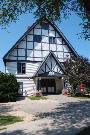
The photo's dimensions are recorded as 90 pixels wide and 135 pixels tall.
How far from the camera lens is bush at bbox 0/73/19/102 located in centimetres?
3541

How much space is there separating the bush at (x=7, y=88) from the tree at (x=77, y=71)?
8.65 meters

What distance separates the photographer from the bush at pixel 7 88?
35406mm

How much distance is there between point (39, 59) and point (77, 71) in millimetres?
6140

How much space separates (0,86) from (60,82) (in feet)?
42.9

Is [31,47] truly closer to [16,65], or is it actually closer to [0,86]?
[16,65]

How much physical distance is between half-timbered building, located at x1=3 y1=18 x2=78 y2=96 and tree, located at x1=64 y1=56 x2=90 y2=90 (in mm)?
2277

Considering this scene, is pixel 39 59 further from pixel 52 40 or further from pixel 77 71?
pixel 77 71

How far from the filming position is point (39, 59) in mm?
45344

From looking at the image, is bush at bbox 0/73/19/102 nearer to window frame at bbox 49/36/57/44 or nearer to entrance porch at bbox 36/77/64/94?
entrance porch at bbox 36/77/64/94

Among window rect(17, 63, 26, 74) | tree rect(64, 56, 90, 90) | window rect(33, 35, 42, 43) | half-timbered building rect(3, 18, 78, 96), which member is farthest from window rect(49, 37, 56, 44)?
window rect(17, 63, 26, 74)

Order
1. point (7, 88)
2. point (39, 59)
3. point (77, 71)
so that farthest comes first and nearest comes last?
1. point (39, 59)
2. point (77, 71)
3. point (7, 88)

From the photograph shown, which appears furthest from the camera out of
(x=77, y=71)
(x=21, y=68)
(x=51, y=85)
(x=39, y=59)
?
(x=51, y=85)

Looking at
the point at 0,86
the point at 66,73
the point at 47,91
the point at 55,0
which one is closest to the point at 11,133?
the point at 55,0

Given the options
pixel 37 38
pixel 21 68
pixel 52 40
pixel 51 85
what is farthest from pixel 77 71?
pixel 21 68
